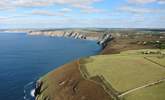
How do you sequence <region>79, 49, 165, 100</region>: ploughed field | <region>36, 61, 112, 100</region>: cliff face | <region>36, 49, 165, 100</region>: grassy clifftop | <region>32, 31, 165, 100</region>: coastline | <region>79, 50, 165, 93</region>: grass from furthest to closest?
1. <region>79, 50, 165, 93</region>: grass
2. <region>36, 61, 112, 100</region>: cliff face
3. <region>32, 31, 165, 100</region>: coastline
4. <region>36, 49, 165, 100</region>: grassy clifftop
5. <region>79, 49, 165, 100</region>: ploughed field

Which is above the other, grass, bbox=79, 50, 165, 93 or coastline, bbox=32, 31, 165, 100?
grass, bbox=79, 50, 165, 93

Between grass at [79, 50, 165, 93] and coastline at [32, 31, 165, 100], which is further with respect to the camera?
grass at [79, 50, 165, 93]

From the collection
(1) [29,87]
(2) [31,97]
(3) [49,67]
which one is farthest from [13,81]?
(3) [49,67]

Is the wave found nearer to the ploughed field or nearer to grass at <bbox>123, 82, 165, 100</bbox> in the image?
the ploughed field

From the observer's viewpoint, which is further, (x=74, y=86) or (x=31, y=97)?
(x=31, y=97)

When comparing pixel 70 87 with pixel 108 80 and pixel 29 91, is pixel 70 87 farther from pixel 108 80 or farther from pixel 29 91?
pixel 29 91

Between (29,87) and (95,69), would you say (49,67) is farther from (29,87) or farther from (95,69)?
(95,69)

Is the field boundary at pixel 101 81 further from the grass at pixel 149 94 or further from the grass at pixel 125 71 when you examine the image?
the grass at pixel 149 94

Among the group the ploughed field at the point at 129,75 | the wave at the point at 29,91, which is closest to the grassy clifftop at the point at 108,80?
the ploughed field at the point at 129,75

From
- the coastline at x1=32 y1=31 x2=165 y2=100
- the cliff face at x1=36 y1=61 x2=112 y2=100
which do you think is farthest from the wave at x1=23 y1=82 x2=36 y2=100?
the cliff face at x1=36 y1=61 x2=112 y2=100
